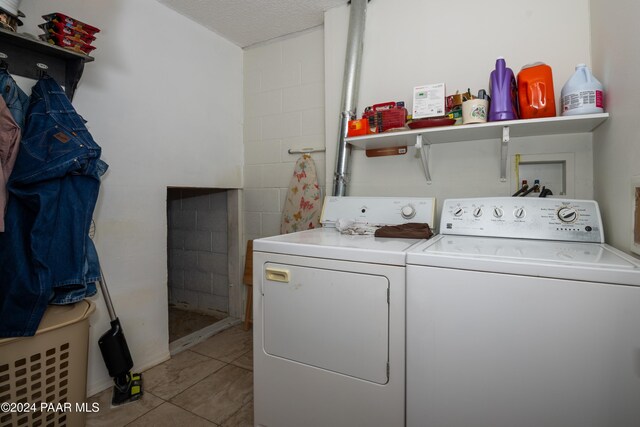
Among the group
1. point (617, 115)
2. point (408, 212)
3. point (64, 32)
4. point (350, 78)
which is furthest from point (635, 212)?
point (64, 32)

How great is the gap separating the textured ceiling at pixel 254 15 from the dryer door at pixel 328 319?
5.90 ft

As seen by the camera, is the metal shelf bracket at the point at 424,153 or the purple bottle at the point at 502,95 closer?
the purple bottle at the point at 502,95

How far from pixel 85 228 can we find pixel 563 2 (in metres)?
2.53

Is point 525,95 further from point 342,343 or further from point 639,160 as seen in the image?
point 342,343

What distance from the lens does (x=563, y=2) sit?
1.54m

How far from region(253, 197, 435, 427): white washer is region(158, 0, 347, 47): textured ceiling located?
5.46 ft

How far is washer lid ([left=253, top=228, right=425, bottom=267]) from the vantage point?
44.1 inches

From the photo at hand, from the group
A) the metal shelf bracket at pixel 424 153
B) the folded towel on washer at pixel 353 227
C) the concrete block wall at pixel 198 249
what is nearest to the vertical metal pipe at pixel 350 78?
the folded towel on washer at pixel 353 227

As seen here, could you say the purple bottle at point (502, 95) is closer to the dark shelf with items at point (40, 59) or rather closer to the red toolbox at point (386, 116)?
the red toolbox at point (386, 116)

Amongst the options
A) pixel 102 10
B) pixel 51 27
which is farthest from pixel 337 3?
pixel 51 27

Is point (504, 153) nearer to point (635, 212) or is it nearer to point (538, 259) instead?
point (635, 212)

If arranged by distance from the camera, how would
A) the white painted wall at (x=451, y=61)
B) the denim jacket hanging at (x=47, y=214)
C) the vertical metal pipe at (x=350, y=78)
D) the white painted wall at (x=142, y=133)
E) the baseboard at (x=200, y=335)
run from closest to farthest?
the denim jacket hanging at (x=47, y=214) < the white painted wall at (x=451, y=61) < the white painted wall at (x=142, y=133) < the vertical metal pipe at (x=350, y=78) < the baseboard at (x=200, y=335)

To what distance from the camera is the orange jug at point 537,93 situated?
141 cm

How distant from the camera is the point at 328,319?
122 centimetres
